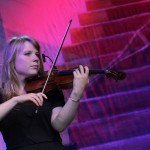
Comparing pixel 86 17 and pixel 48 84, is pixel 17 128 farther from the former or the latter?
pixel 86 17

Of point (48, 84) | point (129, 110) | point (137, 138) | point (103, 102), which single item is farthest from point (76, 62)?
point (48, 84)

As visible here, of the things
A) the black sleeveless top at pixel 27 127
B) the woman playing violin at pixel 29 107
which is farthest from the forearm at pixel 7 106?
the black sleeveless top at pixel 27 127

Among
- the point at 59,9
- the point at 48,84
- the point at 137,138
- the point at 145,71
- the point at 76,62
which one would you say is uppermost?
the point at 59,9

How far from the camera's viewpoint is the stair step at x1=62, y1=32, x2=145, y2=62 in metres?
2.79

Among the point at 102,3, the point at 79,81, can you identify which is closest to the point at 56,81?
the point at 79,81

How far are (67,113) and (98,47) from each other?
1.23 m

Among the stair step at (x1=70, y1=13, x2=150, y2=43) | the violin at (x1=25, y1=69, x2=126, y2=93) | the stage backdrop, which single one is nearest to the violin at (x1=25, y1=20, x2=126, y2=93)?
the violin at (x1=25, y1=69, x2=126, y2=93)

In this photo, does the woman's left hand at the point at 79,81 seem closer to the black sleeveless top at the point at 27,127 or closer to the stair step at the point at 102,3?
the black sleeveless top at the point at 27,127

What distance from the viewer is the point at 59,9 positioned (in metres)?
2.84

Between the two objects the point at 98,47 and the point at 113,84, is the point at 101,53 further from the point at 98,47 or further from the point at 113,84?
the point at 113,84

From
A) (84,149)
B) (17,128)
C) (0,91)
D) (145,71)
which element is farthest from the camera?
(145,71)

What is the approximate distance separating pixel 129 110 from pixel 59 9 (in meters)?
0.94

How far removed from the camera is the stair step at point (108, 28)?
2.83 meters

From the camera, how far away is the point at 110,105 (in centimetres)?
275
